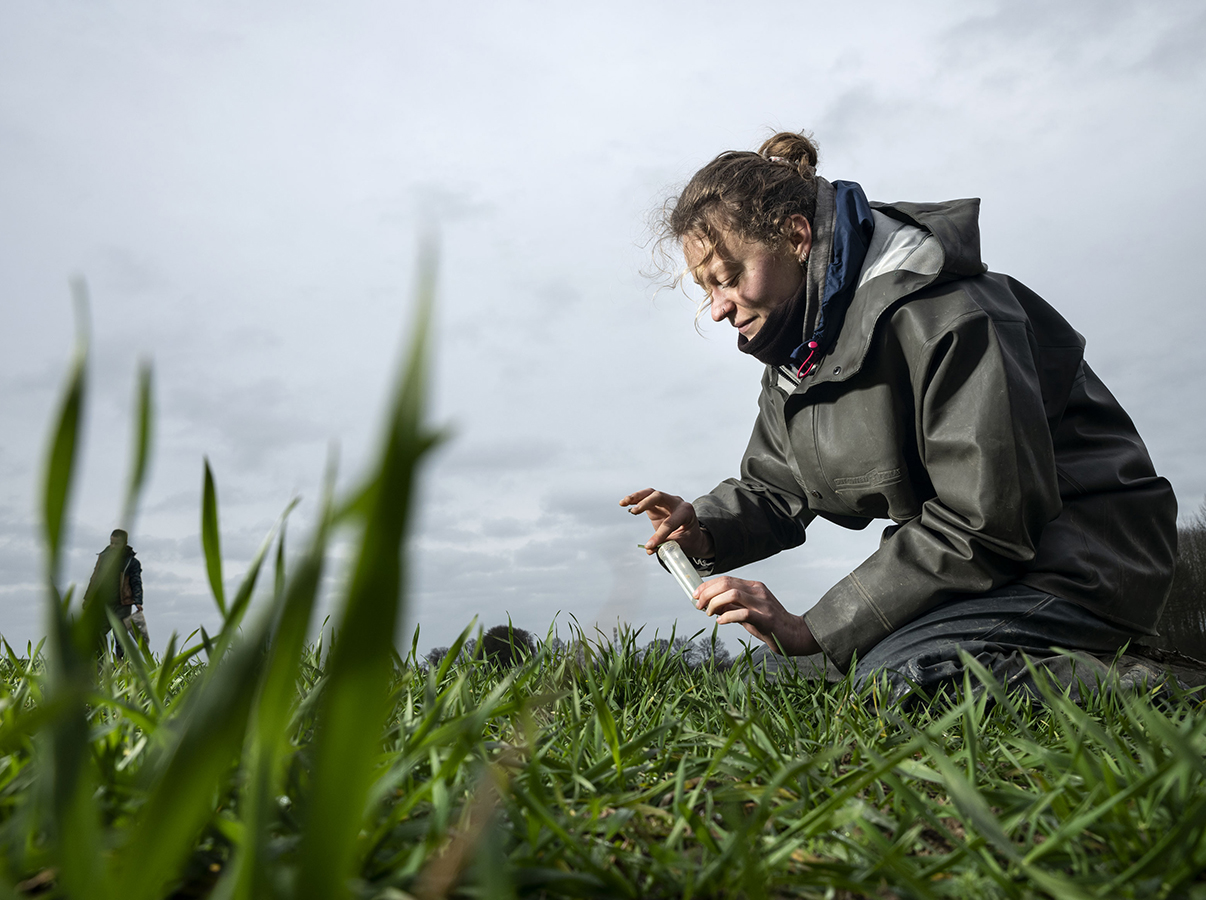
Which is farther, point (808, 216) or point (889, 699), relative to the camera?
point (808, 216)

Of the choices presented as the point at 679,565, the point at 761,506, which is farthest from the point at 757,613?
the point at 761,506

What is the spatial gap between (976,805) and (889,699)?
1421mm

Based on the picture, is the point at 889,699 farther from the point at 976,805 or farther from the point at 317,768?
the point at 317,768

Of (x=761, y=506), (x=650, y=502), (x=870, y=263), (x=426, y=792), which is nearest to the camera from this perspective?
(x=426, y=792)

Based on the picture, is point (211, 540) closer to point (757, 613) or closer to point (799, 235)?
point (757, 613)

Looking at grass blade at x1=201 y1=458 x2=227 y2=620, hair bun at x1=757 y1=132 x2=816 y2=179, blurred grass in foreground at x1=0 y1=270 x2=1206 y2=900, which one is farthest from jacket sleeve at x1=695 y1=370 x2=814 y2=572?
grass blade at x1=201 y1=458 x2=227 y2=620

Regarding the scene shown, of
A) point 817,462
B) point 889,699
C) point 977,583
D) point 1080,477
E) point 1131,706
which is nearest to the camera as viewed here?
point 1131,706

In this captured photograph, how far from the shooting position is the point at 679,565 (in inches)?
129

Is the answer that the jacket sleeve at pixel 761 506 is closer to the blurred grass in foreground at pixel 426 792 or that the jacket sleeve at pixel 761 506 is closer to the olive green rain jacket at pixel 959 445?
the olive green rain jacket at pixel 959 445

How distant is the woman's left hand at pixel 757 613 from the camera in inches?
101

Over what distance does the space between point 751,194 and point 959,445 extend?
131 cm

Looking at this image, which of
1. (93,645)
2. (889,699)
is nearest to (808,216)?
(889,699)

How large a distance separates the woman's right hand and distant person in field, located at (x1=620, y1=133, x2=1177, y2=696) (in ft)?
0.04

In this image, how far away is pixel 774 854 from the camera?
0.80 m
